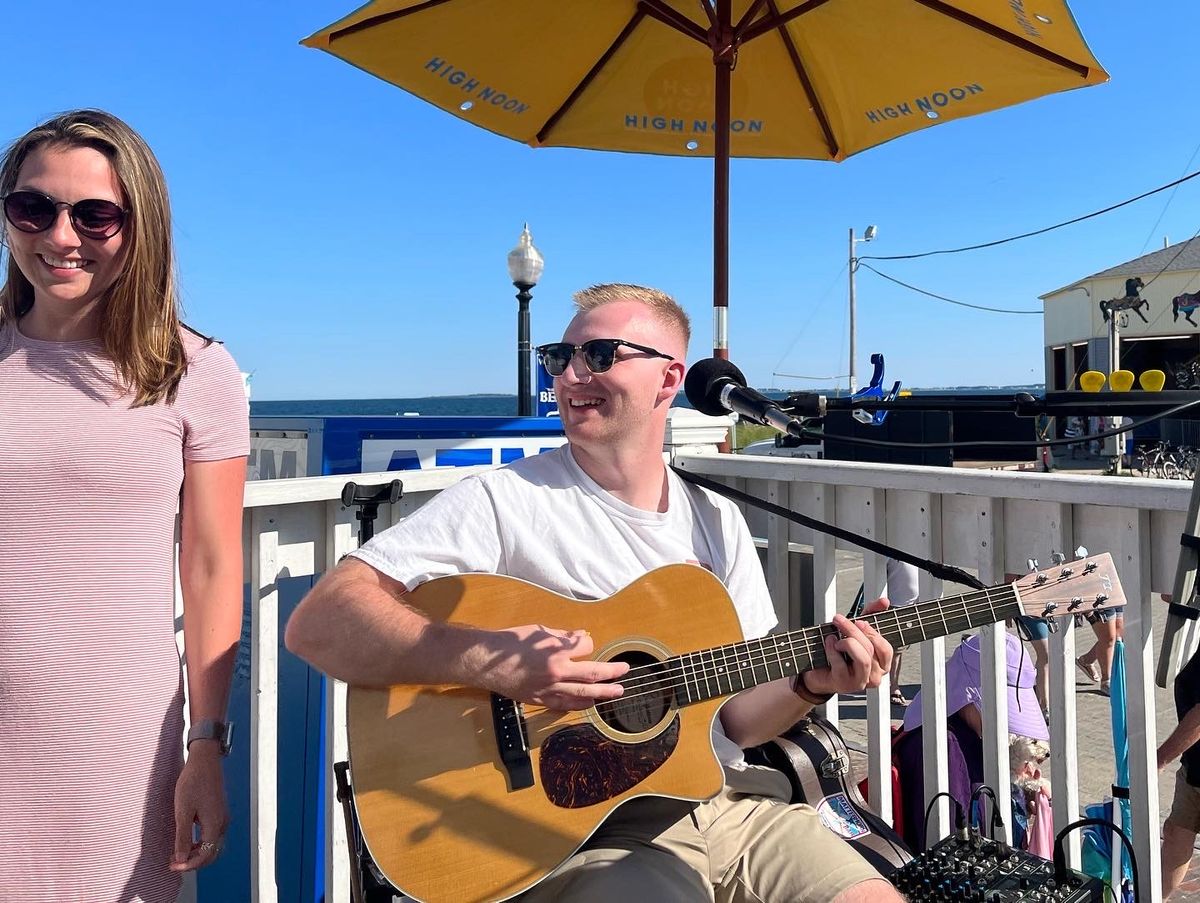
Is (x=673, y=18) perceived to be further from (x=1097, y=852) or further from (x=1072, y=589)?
(x=1097, y=852)

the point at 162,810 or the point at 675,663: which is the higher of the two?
the point at 675,663

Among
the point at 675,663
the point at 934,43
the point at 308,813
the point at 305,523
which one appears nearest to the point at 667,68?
the point at 934,43

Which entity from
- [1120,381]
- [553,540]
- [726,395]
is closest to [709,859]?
[553,540]

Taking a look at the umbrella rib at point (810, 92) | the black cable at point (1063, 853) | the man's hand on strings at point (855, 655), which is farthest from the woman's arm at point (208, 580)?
the umbrella rib at point (810, 92)

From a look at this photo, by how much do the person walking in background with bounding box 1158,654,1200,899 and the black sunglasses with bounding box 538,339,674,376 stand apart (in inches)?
98.2

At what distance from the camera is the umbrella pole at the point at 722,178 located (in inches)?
149

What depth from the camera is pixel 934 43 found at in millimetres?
3746

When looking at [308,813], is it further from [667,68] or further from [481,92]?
[667,68]

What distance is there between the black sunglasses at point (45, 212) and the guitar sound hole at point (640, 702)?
4.25 ft

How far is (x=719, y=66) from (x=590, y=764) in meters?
3.34

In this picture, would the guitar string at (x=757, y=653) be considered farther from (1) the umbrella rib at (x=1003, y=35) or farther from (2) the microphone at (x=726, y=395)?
(1) the umbrella rib at (x=1003, y=35)

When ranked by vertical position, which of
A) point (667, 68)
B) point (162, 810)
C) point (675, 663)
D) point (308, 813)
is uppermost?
point (667, 68)

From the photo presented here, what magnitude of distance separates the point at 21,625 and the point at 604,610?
1.06 m

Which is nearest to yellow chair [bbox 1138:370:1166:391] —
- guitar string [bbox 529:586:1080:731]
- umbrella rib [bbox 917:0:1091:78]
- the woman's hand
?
guitar string [bbox 529:586:1080:731]
